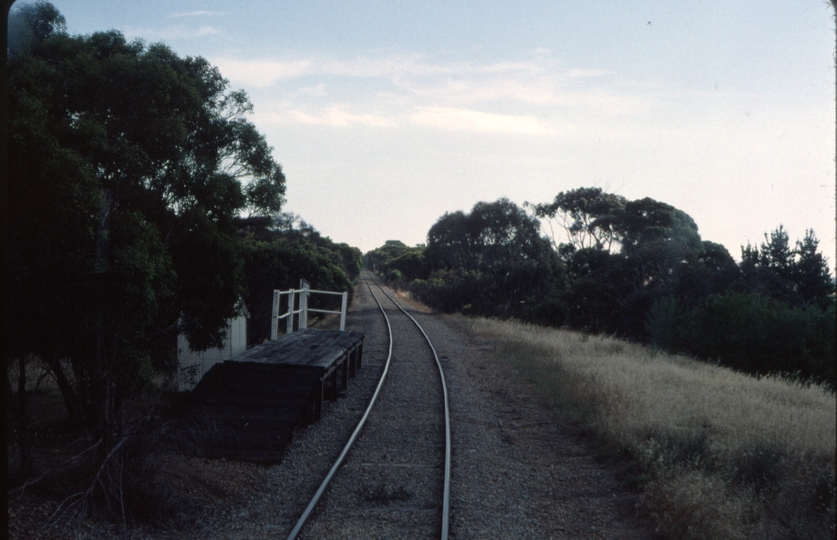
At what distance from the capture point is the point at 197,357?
1234 cm

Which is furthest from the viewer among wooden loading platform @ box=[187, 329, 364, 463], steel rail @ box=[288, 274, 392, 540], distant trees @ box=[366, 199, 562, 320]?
distant trees @ box=[366, 199, 562, 320]

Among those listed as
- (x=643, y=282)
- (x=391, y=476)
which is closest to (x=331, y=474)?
(x=391, y=476)

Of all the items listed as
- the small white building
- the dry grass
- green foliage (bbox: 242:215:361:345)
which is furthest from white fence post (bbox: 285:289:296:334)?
green foliage (bbox: 242:215:361:345)

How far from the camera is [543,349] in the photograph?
60.8 feet

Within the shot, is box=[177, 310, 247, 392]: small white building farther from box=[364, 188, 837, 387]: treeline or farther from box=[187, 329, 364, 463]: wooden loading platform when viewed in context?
box=[364, 188, 837, 387]: treeline

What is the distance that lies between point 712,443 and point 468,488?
10.3ft

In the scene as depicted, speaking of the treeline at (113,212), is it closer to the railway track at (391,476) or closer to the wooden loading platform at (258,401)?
the wooden loading platform at (258,401)

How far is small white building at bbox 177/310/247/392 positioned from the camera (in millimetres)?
11594

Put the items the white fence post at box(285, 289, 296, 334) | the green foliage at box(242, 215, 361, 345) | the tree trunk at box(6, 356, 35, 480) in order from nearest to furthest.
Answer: the tree trunk at box(6, 356, 35, 480) < the white fence post at box(285, 289, 296, 334) < the green foliage at box(242, 215, 361, 345)

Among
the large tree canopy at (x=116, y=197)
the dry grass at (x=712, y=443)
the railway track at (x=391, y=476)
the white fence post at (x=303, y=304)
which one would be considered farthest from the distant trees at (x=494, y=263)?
the large tree canopy at (x=116, y=197)

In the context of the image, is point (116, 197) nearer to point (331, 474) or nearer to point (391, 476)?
point (331, 474)

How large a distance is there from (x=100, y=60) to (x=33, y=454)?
18.0ft

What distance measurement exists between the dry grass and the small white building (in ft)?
20.2

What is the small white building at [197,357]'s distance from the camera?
456 inches
